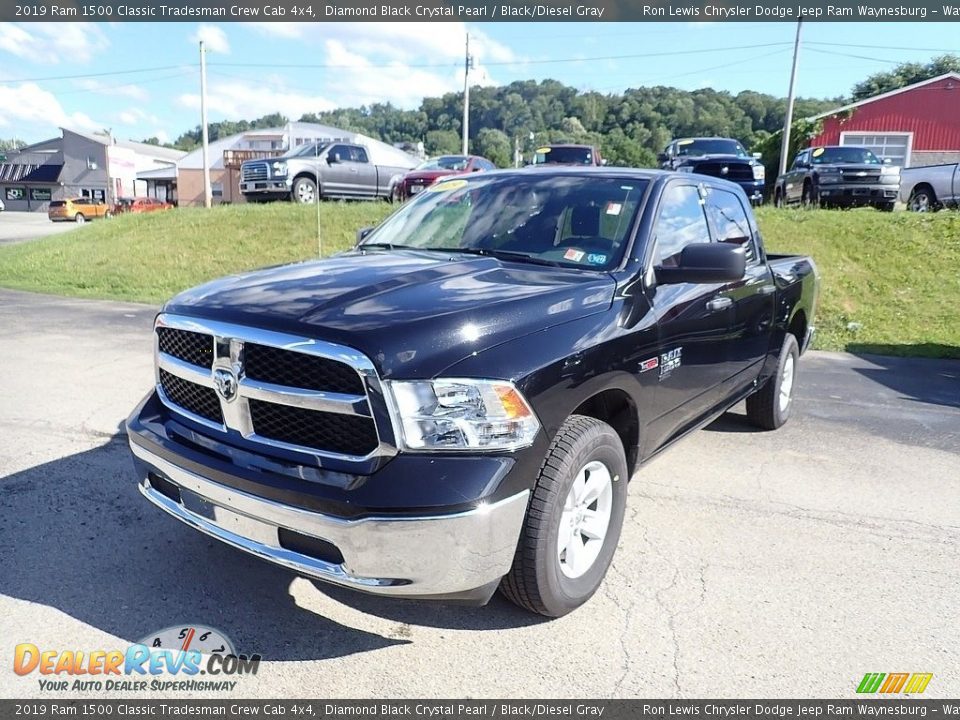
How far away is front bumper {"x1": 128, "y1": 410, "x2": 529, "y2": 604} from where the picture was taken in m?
2.32

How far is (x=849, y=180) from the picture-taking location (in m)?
16.0

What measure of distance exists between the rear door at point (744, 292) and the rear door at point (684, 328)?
5.0 inches

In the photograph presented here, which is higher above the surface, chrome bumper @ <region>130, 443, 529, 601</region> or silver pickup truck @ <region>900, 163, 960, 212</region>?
silver pickup truck @ <region>900, 163, 960, 212</region>

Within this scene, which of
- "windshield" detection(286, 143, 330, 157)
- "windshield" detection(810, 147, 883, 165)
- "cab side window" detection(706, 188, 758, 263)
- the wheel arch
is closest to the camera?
the wheel arch

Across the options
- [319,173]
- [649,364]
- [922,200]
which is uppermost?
[319,173]

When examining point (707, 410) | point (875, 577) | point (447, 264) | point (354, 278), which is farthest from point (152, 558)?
point (875, 577)

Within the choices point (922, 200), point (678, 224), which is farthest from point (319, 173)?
point (922, 200)

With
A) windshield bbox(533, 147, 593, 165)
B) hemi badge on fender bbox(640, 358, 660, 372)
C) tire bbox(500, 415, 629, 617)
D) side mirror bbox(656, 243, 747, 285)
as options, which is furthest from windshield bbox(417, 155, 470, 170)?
tire bbox(500, 415, 629, 617)

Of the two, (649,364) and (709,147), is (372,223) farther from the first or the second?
(649,364)

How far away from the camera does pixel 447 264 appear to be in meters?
3.35

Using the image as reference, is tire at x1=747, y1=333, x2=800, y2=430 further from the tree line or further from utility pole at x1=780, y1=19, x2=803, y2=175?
the tree line

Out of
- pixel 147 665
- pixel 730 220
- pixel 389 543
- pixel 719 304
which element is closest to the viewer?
pixel 389 543

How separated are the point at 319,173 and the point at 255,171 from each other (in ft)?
5.80

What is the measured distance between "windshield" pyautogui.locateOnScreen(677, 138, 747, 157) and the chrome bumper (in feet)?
54.8
